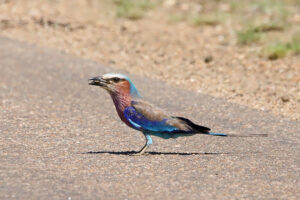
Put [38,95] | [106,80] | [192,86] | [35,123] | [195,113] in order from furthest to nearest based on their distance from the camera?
[192,86]
[38,95]
[195,113]
[35,123]
[106,80]

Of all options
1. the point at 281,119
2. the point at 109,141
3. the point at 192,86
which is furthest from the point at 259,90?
the point at 109,141

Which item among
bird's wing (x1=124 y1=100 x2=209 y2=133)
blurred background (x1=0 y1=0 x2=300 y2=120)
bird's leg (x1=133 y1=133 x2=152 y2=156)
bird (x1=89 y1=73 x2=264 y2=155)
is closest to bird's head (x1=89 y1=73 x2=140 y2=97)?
bird (x1=89 y1=73 x2=264 y2=155)

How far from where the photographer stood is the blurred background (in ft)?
33.9

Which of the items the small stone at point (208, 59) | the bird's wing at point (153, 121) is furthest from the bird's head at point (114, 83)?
the small stone at point (208, 59)

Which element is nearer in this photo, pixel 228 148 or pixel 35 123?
pixel 228 148

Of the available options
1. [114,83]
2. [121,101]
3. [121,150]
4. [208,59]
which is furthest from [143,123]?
[208,59]

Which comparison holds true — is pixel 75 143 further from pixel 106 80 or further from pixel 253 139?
pixel 253 139

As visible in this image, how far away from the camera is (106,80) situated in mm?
6406

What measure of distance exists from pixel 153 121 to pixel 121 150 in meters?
0.76

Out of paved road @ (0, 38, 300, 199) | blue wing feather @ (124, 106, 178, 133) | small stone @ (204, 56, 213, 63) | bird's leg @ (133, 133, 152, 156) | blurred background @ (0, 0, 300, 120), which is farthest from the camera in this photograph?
small stone @ (204, 56, 213, 63)

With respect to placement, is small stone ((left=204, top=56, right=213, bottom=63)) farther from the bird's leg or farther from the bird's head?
the bird's head

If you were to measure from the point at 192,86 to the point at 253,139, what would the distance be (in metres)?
2.65

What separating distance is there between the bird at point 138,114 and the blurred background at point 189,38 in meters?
2.52

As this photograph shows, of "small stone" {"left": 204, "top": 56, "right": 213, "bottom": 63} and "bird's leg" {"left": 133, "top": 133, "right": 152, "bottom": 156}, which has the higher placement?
"small stone" {"left": 204, "top": 56, "right": 213, "bottom": 63}
